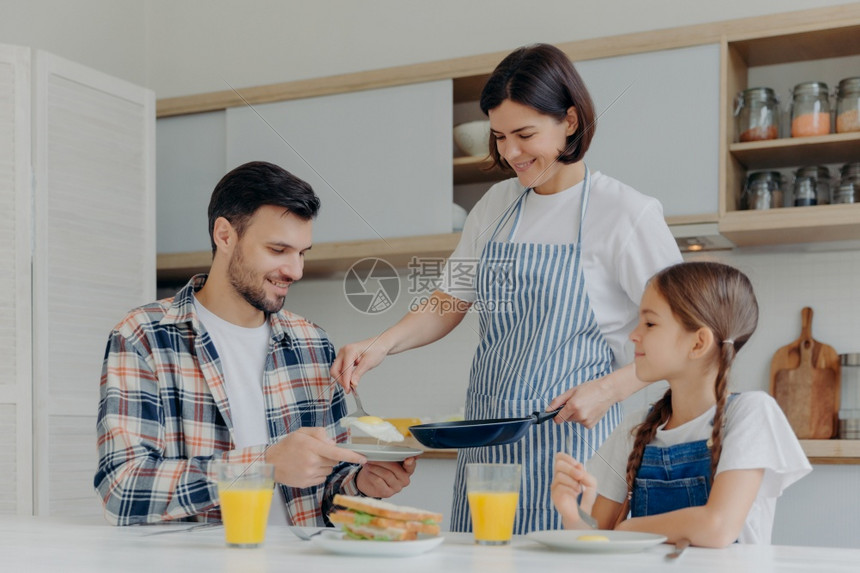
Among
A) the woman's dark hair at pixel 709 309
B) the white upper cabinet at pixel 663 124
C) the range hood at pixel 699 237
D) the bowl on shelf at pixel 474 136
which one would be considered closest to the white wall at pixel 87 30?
the bowl on shelf at pixel 474 136

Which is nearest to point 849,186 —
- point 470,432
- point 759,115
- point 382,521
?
point 759,115

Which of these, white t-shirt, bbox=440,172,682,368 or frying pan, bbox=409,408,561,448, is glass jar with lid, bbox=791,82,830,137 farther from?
frying pan, bbox=409,408,561,448

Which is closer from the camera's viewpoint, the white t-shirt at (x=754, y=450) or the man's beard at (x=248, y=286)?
the white t-shirt at (x=754, y=450)

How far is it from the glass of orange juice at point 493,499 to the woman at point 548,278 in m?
0.43

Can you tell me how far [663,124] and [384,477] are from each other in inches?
61.7

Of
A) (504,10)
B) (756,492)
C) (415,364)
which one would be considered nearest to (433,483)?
(415,364)

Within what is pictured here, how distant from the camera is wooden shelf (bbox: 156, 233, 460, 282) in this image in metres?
2.91

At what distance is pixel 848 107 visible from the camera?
2555 millimetres

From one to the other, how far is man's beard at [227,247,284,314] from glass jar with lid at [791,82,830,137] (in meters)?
1.59

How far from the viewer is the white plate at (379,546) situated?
984 mm

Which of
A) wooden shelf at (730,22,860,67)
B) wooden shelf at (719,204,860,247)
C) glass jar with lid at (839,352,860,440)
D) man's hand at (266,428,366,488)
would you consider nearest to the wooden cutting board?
glass jar with lid at (839,352,860,440)

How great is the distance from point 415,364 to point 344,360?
1.62 meters

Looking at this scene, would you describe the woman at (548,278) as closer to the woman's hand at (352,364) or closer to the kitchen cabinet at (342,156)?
the woman's hand at (352,364)

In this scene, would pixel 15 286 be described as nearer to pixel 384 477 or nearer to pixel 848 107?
pixel 384 477
